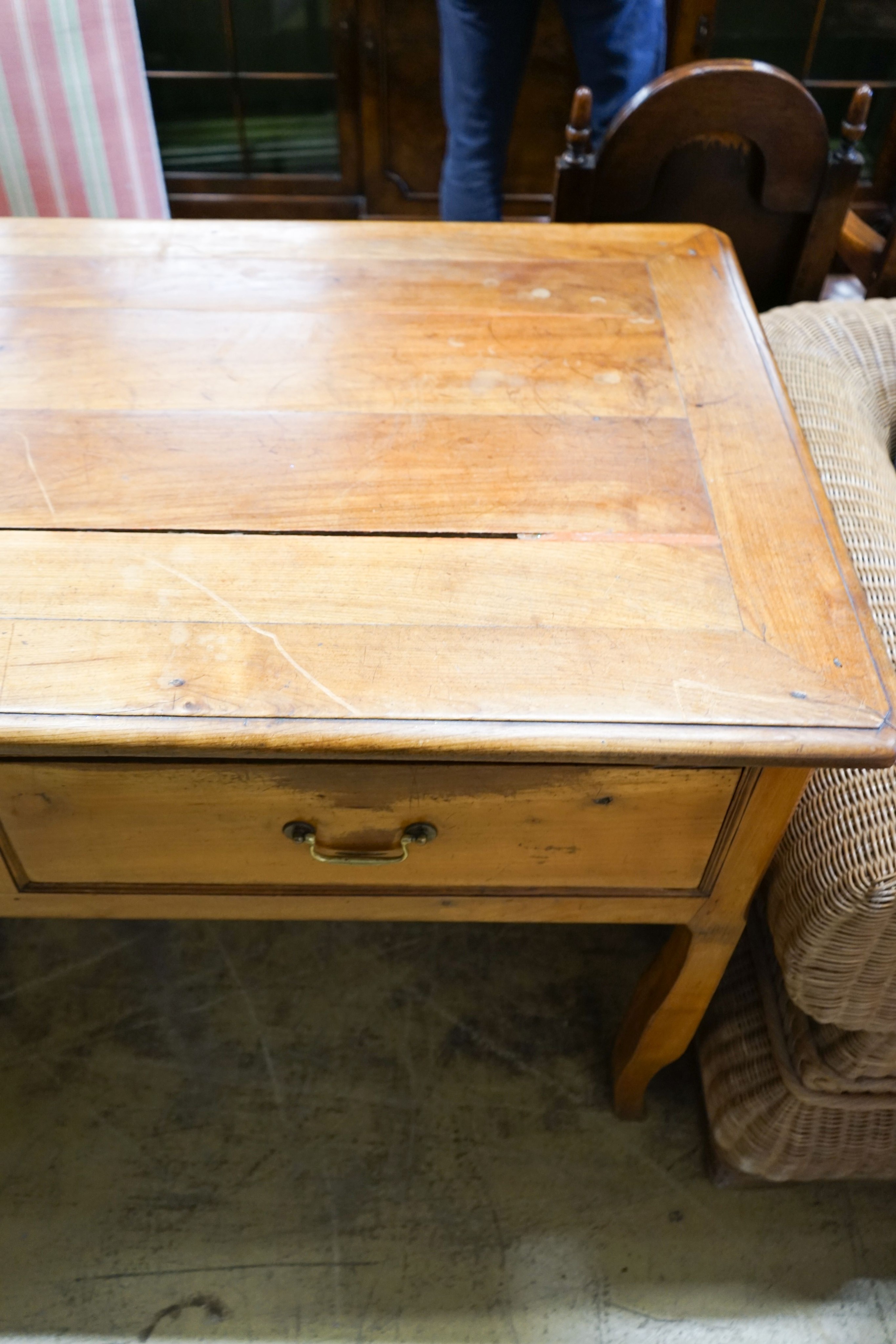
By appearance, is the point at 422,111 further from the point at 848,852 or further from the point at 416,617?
the point at 848,852

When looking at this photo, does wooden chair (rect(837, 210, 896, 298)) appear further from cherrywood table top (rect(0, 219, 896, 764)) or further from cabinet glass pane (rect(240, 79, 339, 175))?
cabinet glass pane (rect(240, 79, 339, 175))

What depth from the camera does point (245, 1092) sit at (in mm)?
1086

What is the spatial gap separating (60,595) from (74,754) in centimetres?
13

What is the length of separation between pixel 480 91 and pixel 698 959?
56.3 inches

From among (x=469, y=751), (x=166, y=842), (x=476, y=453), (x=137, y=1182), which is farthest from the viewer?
(x=137, y=1182)

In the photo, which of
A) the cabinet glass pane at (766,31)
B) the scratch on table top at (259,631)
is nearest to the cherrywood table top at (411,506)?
the scratch on table top at (259,631)

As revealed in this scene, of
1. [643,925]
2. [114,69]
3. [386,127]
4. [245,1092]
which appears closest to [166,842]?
[245,1092]

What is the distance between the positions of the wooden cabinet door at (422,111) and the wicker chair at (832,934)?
3.75 feet

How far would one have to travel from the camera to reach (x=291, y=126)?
2.10m

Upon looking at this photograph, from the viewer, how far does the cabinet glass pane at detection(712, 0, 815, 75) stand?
6.57 feet

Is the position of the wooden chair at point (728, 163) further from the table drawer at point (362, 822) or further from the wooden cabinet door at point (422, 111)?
the table drawer at point (362, 822)

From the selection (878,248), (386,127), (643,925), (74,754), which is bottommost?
(643,925)

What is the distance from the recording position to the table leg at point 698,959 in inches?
27.0

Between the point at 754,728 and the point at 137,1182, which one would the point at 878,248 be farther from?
the point at 137,1182
